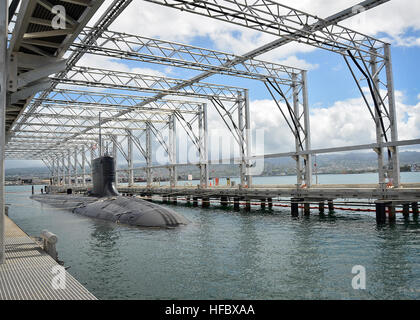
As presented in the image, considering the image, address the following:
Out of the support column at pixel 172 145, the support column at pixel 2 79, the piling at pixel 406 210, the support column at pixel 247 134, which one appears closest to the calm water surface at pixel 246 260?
the piling at pixel 406 210

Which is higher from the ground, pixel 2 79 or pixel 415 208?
pixel 2 79

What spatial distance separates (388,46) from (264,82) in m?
8.86

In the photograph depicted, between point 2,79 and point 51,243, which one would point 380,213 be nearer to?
point 51,243

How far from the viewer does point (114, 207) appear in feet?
75.6

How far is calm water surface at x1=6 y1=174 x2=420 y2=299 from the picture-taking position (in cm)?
862

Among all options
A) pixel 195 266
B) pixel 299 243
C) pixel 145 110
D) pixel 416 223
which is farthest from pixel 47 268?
pixel 145 110

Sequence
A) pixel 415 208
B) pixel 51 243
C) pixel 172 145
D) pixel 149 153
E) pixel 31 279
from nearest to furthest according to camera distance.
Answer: pixel 31 279, pixel 51 243, pixel 415 208, pixel 172 145, pixel 149 153

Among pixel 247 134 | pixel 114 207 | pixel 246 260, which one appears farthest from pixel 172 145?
pixel 246 260

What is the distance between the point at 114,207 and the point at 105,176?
4.55 metres

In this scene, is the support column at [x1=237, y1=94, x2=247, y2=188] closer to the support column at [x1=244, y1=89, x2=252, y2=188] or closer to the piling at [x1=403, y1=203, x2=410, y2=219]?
the support column at [x1=244, y1=89, x2=252, y2=188]

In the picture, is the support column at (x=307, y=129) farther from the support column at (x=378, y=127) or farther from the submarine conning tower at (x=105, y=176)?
the submarine conning tower at (x=105, y=176)

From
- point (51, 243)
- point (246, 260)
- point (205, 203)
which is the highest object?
point (51, 243)

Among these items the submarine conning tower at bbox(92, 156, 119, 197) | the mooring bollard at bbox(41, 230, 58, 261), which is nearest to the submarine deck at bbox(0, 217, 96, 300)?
the mooring bollard at bbox(41, 230, 58, 261)

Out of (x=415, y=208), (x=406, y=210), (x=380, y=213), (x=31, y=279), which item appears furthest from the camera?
(x=415, y=208)
